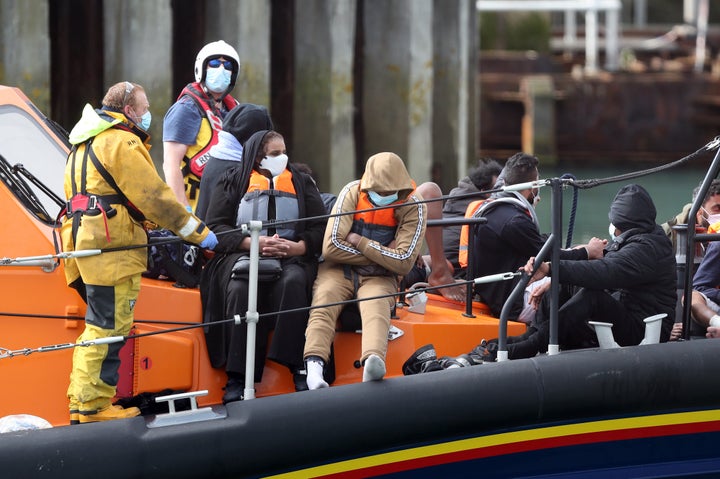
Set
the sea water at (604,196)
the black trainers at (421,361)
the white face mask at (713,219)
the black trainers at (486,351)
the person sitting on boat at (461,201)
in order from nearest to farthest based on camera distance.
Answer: the black trainers at (421,361)
the black trainers at (486,351)
the white face mask at (713,219)
the person sitting on boat at (461,201)
the sea water at (604,196)

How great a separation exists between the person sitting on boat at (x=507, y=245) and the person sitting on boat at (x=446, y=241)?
0.15 meters

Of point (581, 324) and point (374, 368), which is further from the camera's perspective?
point (581, 324)

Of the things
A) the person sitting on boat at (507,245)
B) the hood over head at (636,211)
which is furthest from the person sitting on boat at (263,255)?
the hood over head at (636,211)

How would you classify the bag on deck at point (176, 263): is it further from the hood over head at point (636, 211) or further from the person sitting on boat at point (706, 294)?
the person sitting on boat at point (706, 294)

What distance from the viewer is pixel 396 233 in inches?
195

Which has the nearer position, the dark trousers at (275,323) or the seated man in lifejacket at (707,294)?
the dark trousers at (275,323)

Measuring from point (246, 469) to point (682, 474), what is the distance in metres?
1.77

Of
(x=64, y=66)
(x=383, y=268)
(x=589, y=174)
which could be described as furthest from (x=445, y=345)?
(x=589, y=174)

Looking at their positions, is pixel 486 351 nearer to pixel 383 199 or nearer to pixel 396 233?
pixel 396 233

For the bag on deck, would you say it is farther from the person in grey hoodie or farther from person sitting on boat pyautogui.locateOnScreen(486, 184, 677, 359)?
person sitting on boat pyautogui.locateOnScreen(486, 184, 677, 359)

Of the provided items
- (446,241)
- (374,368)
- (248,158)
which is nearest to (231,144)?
(248,158)

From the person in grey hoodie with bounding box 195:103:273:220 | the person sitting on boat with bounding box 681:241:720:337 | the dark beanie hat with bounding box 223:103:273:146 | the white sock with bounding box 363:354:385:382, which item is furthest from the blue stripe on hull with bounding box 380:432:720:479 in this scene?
the dark beanie hat with bounding box 223:103:273:146

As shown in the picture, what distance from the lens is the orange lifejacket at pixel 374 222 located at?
16.2 feet

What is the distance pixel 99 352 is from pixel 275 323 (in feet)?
2.47
